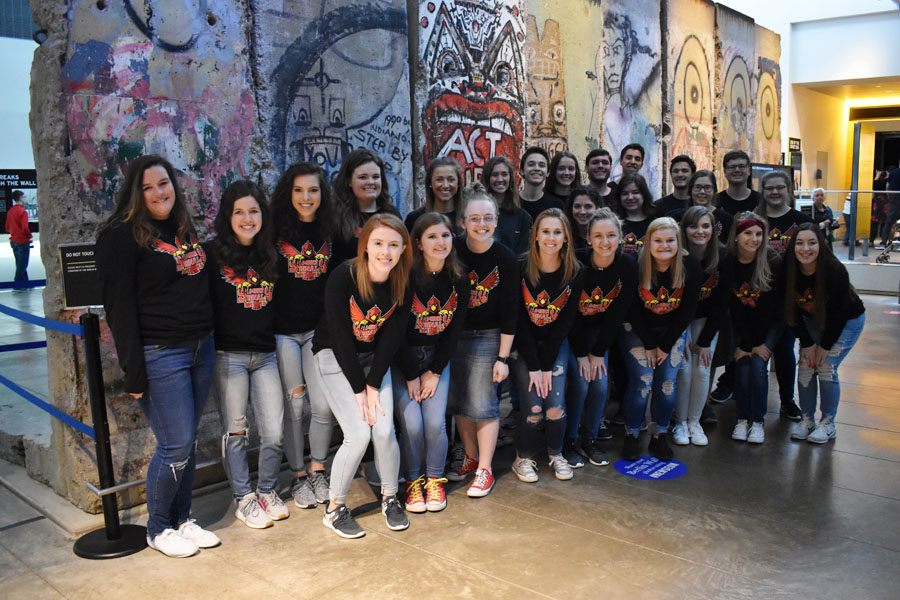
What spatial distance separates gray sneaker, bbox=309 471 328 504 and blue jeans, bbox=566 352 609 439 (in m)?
1.62

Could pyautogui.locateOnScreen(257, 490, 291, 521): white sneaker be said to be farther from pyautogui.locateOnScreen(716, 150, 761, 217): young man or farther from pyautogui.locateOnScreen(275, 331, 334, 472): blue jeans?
pyautogui.locateOnScreen(716, 150, 761, 217): young man

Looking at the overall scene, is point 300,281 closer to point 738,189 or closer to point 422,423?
point 422,423

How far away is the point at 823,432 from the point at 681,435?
974 mm

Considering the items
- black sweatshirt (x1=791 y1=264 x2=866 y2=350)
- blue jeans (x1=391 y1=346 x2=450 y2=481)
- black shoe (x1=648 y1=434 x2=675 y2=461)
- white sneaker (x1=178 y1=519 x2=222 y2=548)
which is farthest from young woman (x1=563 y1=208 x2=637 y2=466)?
white sneaker (x1=178 y1=519 x2=222 y2=548)

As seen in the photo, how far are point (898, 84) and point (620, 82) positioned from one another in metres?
13.5

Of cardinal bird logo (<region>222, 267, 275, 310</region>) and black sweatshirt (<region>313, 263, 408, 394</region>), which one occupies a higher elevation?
cardinal bird logo (<region>222, 267, 275, 310</region>)

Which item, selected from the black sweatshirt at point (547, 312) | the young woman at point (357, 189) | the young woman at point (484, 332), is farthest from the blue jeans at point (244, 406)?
the black sweatshirt at point (547, 312)

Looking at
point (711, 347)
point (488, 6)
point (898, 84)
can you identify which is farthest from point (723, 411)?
point (898, 84)

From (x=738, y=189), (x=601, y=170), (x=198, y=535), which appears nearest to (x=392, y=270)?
(x=198, y=535)

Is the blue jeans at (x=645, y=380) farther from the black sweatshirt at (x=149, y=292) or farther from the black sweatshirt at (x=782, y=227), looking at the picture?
the black sweatshirt at (x=149, y=292)

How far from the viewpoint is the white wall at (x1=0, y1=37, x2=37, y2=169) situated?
1327 cm

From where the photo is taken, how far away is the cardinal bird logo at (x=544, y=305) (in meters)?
4.45

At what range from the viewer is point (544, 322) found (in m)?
4.48

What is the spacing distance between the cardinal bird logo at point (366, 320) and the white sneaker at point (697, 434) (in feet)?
8.27
